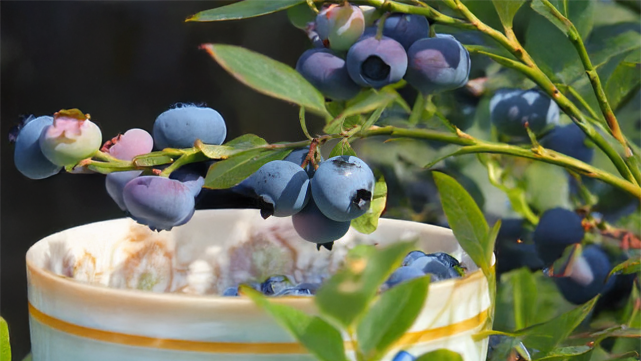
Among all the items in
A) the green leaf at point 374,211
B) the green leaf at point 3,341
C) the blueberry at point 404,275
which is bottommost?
the blueberry at point 404,275

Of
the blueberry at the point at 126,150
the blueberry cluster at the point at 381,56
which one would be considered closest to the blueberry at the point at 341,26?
the blueberry cluster at the point at 381,56

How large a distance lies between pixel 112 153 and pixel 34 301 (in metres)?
0.09

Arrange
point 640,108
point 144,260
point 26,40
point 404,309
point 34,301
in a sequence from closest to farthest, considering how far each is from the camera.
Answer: point 404,309, point 34,301, point 144,260, point 640,108, point 26,40

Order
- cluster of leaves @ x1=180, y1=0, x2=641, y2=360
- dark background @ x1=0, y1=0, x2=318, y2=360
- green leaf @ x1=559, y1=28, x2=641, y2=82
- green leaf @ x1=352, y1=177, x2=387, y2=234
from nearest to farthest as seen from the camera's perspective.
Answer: cluster of leaves @ x1=180, y1=0, x2=641, y2=360, green leaf @ x1=352, y1=177, x2=387, y2=234, green leaf @ x1=559, y1=28, x2=641, y2=82, dark background @ x1=0, y1=0, x2=318, y2=360

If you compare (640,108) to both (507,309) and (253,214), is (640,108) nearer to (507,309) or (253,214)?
(507,309)

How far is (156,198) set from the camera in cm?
33

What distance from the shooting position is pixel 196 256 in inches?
19.8

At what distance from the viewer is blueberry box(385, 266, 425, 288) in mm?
371

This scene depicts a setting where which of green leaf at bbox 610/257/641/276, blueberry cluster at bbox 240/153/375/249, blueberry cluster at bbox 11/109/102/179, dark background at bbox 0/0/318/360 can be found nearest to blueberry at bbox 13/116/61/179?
blueberry cluster at bbox 11/109/102/179

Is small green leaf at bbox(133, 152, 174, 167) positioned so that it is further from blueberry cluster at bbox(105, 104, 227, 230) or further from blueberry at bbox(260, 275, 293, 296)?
blueberry at bbox(260, 275, 293, 296)

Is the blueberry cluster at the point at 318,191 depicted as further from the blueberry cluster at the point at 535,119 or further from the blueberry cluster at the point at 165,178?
the blueberry cluster at the point at 535,119

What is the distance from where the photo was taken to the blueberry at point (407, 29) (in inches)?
15.9

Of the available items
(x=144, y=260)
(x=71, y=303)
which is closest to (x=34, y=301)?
(x=71, y=303)

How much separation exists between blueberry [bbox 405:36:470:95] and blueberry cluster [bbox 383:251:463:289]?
99mm
